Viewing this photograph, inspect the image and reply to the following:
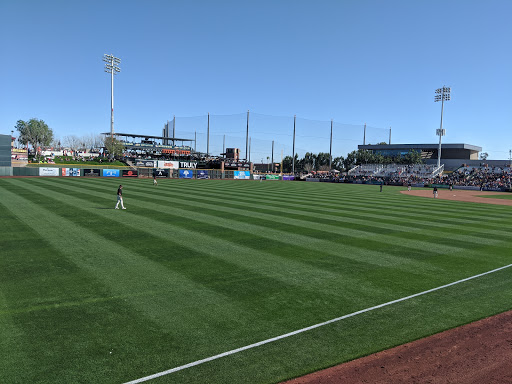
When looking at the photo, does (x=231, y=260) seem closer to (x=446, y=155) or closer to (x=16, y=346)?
(x=16, y=346)

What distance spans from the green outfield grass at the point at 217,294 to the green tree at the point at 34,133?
129979mm

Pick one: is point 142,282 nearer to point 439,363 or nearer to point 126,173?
point 439,363

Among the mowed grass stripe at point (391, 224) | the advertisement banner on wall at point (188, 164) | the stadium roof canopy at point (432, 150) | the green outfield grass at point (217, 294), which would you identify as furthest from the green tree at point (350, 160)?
the green outfield grass at point (217, 294)

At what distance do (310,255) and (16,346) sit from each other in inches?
321

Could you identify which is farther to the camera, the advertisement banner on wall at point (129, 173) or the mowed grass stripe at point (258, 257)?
the advertisement banner on wall at point (129, 173)

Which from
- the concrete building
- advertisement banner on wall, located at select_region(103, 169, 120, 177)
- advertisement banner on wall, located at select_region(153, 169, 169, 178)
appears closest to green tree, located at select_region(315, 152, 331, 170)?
the concrete building

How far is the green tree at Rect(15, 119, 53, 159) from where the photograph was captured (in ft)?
409

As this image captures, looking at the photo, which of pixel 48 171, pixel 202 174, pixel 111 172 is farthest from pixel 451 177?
pixel 48 171

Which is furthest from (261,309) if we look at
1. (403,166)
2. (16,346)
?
(403,166)

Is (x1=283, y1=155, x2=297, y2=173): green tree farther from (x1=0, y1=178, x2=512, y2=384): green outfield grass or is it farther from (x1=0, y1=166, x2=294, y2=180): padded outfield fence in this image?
(x1=0, y1=178, x2=512, y2=384): green outfield grass

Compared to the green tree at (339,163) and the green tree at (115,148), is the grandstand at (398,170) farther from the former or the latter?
the green tree at (115,148)

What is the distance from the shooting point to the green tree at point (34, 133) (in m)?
125

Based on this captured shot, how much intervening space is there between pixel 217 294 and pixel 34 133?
472ft

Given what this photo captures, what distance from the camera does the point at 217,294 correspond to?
25.8 feet
